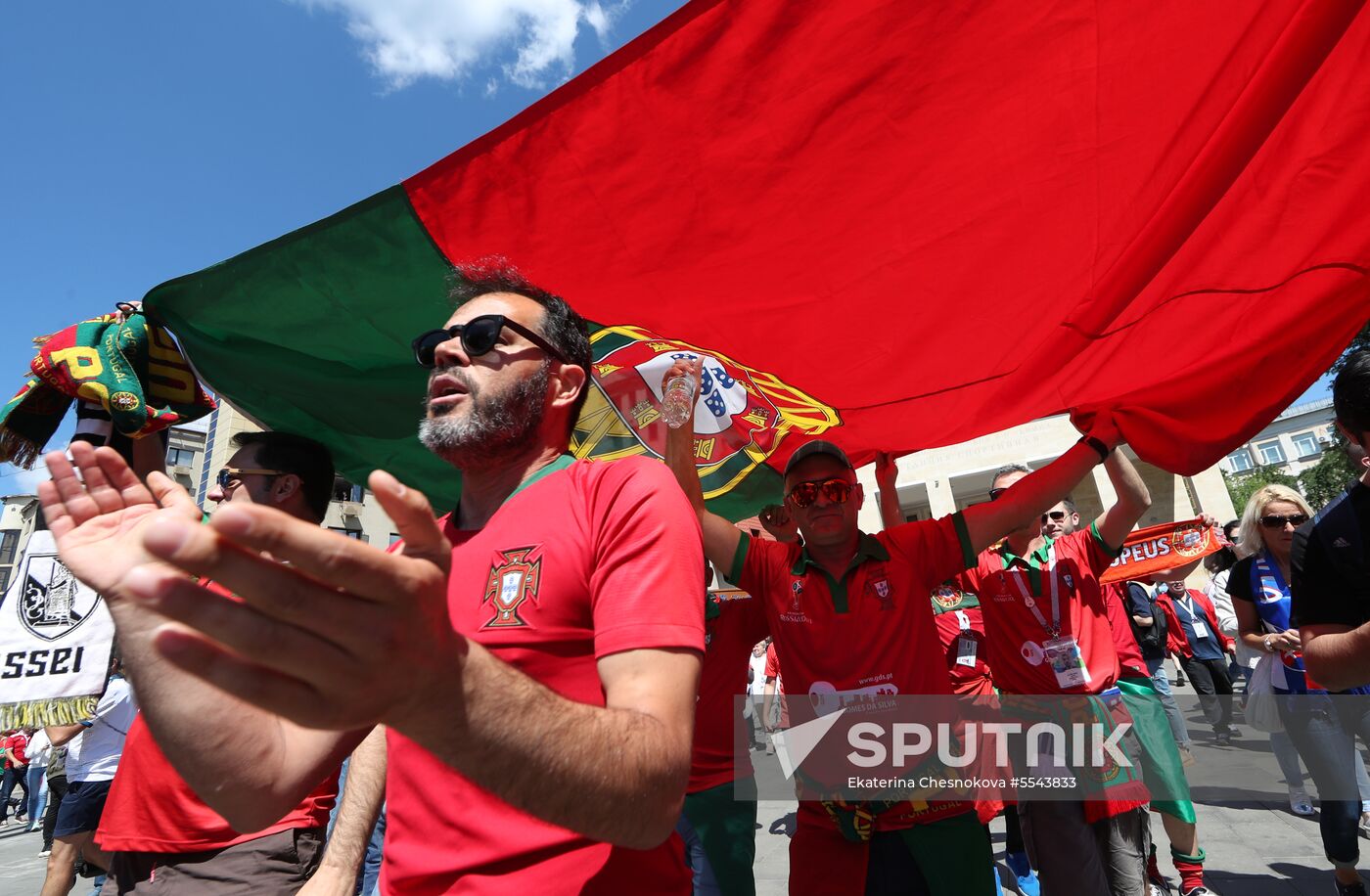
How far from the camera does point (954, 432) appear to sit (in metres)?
3.25

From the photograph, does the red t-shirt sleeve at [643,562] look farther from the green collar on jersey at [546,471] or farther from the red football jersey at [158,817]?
the red football jersey at [158,817]

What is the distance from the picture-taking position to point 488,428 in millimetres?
1842

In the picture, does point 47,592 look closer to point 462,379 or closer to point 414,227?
point 414,227

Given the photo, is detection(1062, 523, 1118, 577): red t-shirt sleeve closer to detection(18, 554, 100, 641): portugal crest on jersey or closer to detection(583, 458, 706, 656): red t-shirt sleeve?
detection(583, 458, 706, 656): red t-shirt sleeve

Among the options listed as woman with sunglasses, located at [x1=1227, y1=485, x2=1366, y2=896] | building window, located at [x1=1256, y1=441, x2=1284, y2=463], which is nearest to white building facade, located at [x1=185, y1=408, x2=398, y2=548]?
woman with sunglasses, located at [x1=1227, y1=485, x2=1366, y2=896]

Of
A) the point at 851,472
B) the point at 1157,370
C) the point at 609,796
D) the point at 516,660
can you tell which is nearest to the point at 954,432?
the point at 851,472

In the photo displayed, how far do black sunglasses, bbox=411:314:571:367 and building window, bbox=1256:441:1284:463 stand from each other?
363 ft

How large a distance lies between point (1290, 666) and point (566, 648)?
5302mm

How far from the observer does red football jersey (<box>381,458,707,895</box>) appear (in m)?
1.20

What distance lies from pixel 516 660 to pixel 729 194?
5.75 feet

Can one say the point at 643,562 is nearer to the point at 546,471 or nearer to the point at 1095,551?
the point at 546,471

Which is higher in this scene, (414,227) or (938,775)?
(414,227)

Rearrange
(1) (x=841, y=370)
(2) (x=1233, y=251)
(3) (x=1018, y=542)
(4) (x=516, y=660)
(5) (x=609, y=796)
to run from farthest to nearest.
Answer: (3) (x=1018, y=542), (1) (x=841, y=370), (2) (x=1233, y=251), (4) (x=516, y=660), (5) (x=609, y=796)

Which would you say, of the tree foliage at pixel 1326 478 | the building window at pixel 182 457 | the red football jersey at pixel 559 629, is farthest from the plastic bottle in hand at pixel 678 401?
the building window at pixel 182 457
